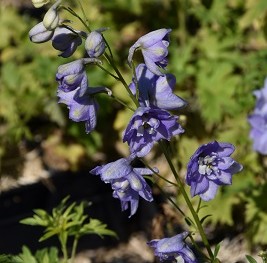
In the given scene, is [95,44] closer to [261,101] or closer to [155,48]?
[155,48]

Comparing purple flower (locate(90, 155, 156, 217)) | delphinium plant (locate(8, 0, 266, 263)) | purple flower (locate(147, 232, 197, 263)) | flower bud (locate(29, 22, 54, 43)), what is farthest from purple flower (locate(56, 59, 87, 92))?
purple flower (locate(147, 232, 197, 263))

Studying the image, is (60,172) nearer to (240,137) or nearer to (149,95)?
(240,137)

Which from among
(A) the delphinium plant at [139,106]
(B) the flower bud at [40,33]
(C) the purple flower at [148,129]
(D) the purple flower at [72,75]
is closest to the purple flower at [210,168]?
(A) the delphinium plant at [139,106]

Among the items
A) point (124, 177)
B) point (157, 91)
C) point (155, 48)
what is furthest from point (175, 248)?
point (155, 48)

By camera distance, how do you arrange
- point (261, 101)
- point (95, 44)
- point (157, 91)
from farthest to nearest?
point (261, 101) → point (157, 91) → point (95, 44)

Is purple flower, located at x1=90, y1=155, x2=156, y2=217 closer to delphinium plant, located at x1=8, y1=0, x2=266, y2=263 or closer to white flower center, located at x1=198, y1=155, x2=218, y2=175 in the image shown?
delphinium plant, located at x1=8, y1=0, x2=266, y2=263

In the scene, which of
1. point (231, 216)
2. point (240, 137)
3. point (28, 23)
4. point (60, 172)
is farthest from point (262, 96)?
A: point (28, 23)
